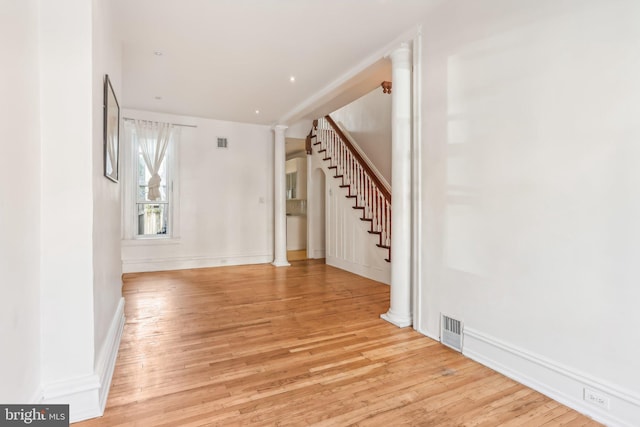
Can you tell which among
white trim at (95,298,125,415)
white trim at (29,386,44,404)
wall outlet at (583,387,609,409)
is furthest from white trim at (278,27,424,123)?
white trim at (29,386,44,404)

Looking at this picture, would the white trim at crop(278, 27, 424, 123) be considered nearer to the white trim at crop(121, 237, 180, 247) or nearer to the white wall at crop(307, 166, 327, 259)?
the white wall at crop(307, 166, 327, 259)

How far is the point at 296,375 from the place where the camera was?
2205 millimetres

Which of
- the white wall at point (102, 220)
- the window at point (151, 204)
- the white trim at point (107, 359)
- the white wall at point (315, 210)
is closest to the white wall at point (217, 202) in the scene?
the window at point (151, 204)

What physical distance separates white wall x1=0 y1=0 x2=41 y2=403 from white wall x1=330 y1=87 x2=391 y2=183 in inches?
210

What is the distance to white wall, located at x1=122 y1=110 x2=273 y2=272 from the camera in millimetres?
5949

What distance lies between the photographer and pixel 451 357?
8.16 feet

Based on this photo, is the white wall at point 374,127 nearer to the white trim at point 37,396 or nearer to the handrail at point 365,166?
the handrail at point 365,166

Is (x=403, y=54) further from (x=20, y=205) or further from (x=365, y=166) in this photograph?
(x=20, y=205)

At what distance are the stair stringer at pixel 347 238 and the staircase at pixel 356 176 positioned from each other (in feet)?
0.33

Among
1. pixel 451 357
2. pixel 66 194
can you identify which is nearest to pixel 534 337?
pixel 451 357

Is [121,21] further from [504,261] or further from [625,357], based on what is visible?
[625,357]

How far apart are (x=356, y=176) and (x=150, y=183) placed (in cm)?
370

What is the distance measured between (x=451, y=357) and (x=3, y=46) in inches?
123

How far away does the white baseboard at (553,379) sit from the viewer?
1682mm
